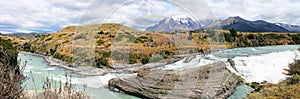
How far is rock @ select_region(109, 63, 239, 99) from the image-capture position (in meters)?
16.0

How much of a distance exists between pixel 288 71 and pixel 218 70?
700 cm

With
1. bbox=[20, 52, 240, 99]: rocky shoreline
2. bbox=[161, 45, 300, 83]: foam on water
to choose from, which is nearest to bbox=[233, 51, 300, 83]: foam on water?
bbox=[161, 45, 300, 83]: foam on water

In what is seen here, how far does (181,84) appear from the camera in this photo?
1692cm

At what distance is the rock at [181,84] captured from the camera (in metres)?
16.0

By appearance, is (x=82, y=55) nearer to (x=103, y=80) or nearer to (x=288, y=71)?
(x=103, y=80)

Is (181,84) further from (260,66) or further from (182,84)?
(260,66)

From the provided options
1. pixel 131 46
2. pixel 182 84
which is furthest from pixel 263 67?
pixel 131 46

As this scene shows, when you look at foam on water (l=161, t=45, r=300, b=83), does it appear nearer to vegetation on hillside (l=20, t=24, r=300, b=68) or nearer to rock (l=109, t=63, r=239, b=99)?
rock (l=109, t=63, r=239, b=99)

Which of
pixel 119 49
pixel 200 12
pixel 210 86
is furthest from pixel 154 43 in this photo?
pixel 200 12

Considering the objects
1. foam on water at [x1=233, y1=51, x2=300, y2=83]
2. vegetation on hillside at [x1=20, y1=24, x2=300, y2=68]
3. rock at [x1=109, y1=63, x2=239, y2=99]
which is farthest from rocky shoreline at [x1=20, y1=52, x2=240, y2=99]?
vegetation on hillside at [x1=20, y1=24, x2=300, y2=68]

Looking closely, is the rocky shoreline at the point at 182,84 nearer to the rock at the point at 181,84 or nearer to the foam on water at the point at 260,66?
the rock at the point at 181,84

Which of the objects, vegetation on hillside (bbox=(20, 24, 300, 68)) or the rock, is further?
vegetation on hillside (bbox=(20, 24, 300, 68))

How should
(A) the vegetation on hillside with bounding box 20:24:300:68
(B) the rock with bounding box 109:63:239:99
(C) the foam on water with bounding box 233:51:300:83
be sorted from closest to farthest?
(B) the rock with bounding box 109:63:239:99 → (C) the foam on water with bounding box 233:51:300:83 → (A) the vegetation on hillside with bounding box 20:24:300:68

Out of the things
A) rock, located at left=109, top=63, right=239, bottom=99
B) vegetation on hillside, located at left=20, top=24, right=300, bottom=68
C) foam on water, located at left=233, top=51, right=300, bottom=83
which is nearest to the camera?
rock, located at left=109, top=63, right=239, bottom=99
